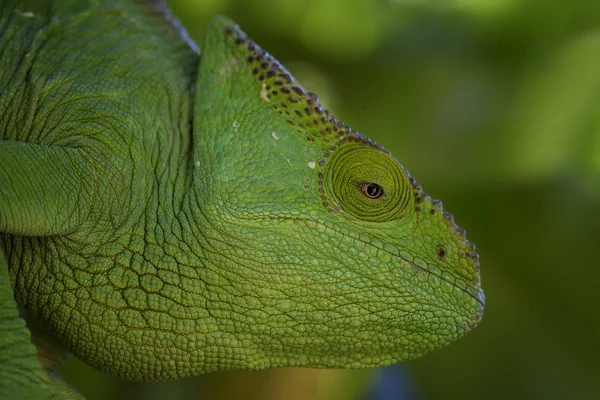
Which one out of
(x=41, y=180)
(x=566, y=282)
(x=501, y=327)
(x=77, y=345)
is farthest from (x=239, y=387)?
(x=41, y=180)

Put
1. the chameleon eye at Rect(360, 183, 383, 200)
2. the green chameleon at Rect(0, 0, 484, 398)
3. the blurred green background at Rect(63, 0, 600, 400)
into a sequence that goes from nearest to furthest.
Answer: the green chameleon at Rect(0, 0, 484, 398) < the chameleon eye at Rect(360, 183, 383, 200) < the blurred green background at Rect(63, 0, 600, 400)

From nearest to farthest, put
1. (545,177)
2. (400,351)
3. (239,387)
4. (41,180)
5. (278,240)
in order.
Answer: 1. (41,180)
2. (278,240)
3. (400,351)
4. (239,387)
5. (545,177)

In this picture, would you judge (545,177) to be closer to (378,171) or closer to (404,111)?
(404,111)

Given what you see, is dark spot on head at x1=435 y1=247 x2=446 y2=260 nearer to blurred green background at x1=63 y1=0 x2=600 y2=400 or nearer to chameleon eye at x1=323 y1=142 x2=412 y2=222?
chameleon eye at x1=323 y1=142 x2=412 y2=222

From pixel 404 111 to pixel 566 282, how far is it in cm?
166

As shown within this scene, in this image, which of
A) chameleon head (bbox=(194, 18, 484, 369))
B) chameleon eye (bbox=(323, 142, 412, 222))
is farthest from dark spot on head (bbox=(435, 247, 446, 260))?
chameleon eye (bbox=(323, 142, 412, 222))

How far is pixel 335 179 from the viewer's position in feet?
→ 5.60

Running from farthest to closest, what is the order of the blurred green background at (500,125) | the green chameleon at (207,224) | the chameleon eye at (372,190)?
the blurred green background at (500,125) < the chameleon eye at (372,190) < the green chameleon at (207,224)

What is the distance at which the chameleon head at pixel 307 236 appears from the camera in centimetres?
164

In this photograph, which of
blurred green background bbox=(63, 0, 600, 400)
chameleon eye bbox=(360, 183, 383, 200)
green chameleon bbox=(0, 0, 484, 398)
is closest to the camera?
green chameleon bbox=(0, 0, 484, 398)

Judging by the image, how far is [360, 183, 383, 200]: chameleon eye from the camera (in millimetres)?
1714

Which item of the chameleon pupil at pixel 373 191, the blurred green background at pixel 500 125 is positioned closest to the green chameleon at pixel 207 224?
the chameleon pupil at pixel 373 191

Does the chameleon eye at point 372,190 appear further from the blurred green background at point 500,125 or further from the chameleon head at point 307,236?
the blurred green background at point 500,125

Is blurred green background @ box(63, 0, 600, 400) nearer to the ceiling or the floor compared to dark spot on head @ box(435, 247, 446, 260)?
nearer to the ceiling
